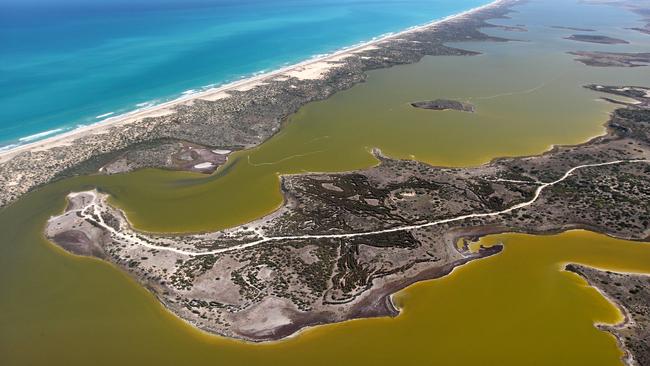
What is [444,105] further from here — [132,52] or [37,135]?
[132,52]

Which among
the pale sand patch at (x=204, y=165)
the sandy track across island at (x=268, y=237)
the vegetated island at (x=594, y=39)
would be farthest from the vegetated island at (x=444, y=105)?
the vegetated island at (x=594, y=39)

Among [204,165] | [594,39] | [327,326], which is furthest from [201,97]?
[594,39]

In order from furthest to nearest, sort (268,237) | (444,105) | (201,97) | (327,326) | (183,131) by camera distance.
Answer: (201,97), (444,105), (183,131), (268,237), (327,326)

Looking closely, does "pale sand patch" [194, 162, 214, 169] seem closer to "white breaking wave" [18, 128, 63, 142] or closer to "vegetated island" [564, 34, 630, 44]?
"white breaking wave" [18, 128, 63, 142]

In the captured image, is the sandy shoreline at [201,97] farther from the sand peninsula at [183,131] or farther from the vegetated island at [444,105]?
the vegetated island at [444,105]

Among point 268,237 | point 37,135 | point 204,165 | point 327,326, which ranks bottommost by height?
point 327,326

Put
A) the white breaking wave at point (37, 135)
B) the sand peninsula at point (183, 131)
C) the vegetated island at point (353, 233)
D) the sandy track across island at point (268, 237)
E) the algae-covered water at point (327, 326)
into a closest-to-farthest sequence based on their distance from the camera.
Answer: the algae-covered water at point (327, 326) < the vegetated island at point (353, 233) < the sandy track across island at point (268, 237) < the sand peninsula at point (183, 131) < the white breaking wave at point (37, 135)
